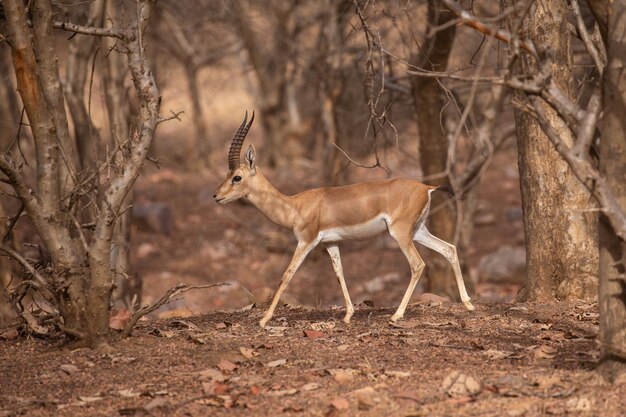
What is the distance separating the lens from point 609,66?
18.8 ft

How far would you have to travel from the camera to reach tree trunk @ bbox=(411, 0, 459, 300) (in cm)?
1170

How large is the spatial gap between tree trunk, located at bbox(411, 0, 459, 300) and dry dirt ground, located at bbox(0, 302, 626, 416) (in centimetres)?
443

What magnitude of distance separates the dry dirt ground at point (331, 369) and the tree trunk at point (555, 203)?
0.47m

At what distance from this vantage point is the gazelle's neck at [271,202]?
8685 millimetres

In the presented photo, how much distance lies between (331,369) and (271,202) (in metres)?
2.86

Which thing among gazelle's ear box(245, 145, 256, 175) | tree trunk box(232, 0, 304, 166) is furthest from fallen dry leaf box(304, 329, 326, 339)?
tree trunk box(232, 0, 304, 166)

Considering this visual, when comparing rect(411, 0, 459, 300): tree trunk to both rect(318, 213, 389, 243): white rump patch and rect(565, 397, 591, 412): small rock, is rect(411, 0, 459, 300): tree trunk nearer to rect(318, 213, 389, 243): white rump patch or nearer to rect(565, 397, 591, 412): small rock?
rect(318, 213, 389, 243): white rump patch

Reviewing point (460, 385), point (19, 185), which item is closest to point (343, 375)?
point (460, 385)

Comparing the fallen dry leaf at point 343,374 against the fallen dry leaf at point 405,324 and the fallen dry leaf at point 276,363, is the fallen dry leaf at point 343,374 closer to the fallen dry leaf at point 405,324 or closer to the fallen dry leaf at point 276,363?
the fallen dry leaf at point 276,363

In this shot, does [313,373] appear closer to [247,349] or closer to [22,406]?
[247,349]

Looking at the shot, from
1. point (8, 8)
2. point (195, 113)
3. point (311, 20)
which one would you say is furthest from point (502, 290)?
point (8, 8)

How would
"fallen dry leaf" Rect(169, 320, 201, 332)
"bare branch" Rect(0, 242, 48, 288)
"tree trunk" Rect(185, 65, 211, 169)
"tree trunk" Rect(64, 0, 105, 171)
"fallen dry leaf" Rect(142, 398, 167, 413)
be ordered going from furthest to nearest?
"tree trunk" Rect(185, 65, 211, 169) → "tree trunk" Rect(64, 0, 105, 171) → "fallen dry leaf" Rect(169, 320, 201, 332) → "bare branch" Rect(0, 242, 48, 288) → "fallen dry leaf" Rect(142, 398, 167, 413)

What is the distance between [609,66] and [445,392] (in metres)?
2.15

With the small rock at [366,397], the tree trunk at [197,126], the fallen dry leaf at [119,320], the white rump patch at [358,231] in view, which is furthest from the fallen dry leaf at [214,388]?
the tree trunk at [197,126]
